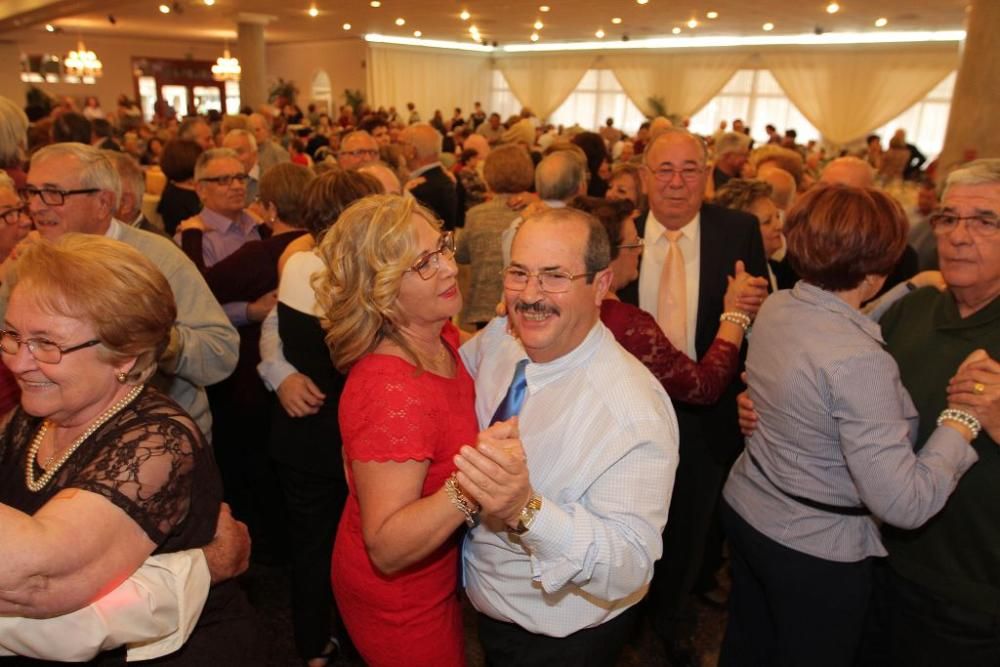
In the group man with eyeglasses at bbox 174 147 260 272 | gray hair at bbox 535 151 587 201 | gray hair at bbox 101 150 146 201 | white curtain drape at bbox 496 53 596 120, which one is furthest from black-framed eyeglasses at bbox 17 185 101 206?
white curtain drape at bbox 496 53 596 120

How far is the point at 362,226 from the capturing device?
158 cm

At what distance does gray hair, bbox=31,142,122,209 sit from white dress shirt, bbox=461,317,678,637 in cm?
146

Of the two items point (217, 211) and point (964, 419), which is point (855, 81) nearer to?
point (217, 211)

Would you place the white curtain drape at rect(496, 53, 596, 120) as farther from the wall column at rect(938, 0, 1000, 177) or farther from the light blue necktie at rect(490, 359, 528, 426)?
the light blue necktie at rect(490, 359, 528, 426)

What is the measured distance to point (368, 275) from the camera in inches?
61.8

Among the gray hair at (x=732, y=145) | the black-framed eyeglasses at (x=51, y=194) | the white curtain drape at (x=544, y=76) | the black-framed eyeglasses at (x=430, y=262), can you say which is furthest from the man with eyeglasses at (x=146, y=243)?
the white curtain drape at (x=544, y=76)

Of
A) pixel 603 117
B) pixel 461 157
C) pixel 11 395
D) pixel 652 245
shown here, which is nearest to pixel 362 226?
pixel 11 395

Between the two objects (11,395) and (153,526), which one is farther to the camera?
(11,395)

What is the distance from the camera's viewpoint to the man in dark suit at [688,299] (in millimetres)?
2479

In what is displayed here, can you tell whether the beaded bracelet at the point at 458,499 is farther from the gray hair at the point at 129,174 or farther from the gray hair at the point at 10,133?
the gray hair at the point at 10,133

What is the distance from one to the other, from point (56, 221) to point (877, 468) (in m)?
2.38

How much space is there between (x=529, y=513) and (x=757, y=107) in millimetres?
18405

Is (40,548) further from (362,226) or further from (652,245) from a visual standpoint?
(652,245)

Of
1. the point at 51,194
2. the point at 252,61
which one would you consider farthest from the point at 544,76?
the point at 51,194
